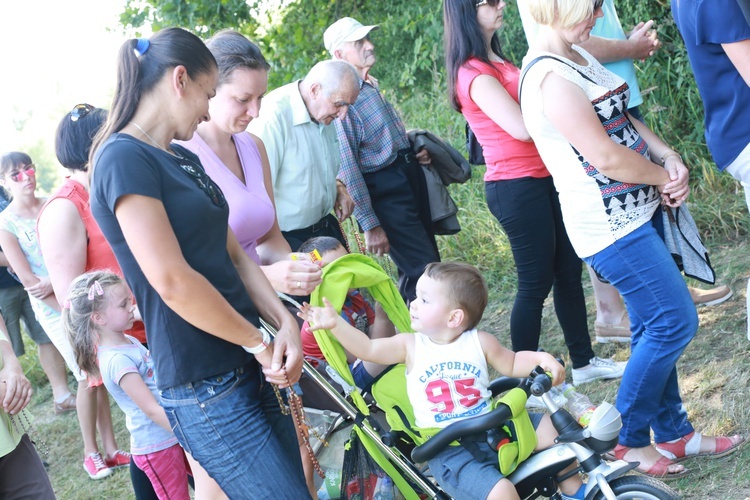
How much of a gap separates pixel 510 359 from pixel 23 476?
172cm

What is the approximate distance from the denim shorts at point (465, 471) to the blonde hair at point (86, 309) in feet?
5.08

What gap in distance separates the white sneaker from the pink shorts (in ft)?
6.52

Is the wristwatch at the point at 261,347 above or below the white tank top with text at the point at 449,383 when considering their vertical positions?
above

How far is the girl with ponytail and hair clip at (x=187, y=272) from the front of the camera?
207 cm

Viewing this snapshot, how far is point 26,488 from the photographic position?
2.78m

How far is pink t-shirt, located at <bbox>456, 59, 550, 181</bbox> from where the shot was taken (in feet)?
12.4

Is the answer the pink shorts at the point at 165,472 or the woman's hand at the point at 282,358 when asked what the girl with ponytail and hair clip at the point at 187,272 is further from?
the pink shorts at the point at 165,472

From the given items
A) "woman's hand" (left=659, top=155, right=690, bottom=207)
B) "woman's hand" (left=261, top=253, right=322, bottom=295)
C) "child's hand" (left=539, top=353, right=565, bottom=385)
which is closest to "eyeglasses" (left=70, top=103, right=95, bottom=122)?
"woman's hand" (left=261, top=253, right=322, bottom=295)

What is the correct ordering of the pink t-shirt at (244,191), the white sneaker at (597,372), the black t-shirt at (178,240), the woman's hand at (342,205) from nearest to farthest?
the black t-shirt at (178,240)
the pink t-shirt at (244,191)
the white sneaker at (597,372)
the woman's hand at (342,205)

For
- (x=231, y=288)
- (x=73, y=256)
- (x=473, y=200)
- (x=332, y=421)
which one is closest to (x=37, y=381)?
(x=473, y=200)

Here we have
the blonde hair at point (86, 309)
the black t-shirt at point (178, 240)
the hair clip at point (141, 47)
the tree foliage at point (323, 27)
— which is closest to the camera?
the black t-shirt at point (178, 240)

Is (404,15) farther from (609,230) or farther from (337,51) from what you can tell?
(609,230)

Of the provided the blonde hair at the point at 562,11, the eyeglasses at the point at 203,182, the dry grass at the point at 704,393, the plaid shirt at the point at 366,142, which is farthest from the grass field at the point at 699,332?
the eyeglasses at the point at 203,182

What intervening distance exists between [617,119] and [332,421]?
1624mm
